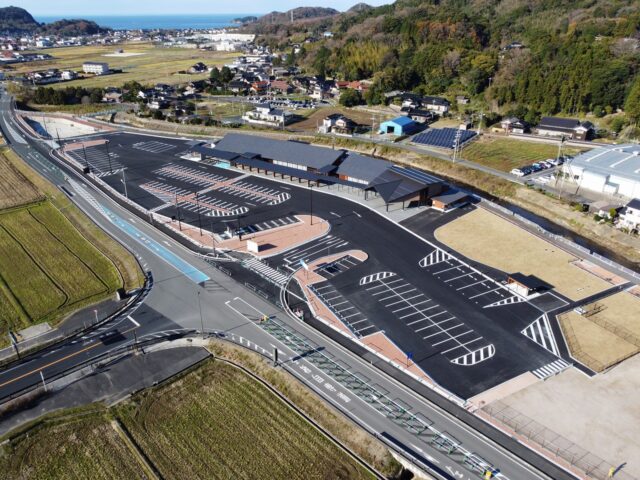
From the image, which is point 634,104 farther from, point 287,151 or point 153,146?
point 153,146

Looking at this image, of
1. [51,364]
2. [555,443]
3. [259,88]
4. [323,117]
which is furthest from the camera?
[259,88]

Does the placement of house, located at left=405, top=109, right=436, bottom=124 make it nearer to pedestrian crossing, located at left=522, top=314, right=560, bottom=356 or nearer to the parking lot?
the parking lot

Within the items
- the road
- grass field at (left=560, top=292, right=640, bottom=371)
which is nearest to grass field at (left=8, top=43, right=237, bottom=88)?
the road

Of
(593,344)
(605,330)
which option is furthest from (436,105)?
(593,344)

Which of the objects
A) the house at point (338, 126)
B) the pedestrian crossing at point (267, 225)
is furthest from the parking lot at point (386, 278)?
the house at point (338, 126)

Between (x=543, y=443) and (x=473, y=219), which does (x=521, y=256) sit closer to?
(x=473, y=219)

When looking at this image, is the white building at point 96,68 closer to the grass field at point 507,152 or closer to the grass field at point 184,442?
the grass field at point 507,152
